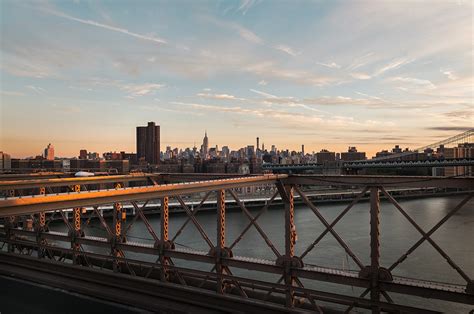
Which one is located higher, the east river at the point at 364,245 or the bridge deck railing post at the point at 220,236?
the bridge deck railing post at the point at 220,236

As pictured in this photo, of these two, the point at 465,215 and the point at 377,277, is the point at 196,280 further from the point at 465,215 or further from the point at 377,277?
the point at 465,215

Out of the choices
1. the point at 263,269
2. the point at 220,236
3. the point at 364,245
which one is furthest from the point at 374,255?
the point at 364,245

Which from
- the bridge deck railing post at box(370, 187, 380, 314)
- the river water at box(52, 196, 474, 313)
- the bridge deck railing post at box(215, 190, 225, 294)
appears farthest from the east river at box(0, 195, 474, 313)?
the bridge deck railing post at box(370, 187, 380, 314)

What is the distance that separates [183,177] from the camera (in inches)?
305

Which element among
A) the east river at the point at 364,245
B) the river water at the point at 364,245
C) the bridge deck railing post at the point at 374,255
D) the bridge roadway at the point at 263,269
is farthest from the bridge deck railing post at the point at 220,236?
the east river at the point at 364,245

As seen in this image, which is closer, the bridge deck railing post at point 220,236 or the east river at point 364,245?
the bridge deck railing post at point 220,236

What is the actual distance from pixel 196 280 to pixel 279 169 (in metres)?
71.1

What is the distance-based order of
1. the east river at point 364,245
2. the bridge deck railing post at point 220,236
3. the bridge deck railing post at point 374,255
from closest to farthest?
the bridge deck railing post at point 374,255 < the bridge deck railing post at point 220,236 < the east river at point 364,245

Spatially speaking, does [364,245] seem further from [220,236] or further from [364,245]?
[220,236]

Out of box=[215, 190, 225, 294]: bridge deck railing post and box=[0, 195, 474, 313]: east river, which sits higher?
box=[215, 190, 225, 294]: bridge deck railing post

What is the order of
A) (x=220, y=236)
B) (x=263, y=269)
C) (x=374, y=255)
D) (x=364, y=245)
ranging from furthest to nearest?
(x=364, y=245)
(x=220, y=236)
(x=263, y=269)
(x=374, y=255)

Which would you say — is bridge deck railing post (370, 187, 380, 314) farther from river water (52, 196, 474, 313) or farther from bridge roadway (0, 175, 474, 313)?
river water (52, 196, 474, 313)

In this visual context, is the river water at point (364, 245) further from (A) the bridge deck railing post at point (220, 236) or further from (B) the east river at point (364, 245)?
(A) the bridge deck railing post at point (220, 236)

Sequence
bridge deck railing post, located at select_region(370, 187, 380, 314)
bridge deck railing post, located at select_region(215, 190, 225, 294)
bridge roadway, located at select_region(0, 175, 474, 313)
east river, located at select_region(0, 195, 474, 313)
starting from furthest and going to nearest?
east river, located at select_region(0, 195, 474, 313) < bridge deck railing post, located at select_region(215, 190, 225, 294) < bridge deck railing post, located at select_region(370, 187, 380, 314) < bridge roadway, located at select_region(0, 175, 474, 313)
